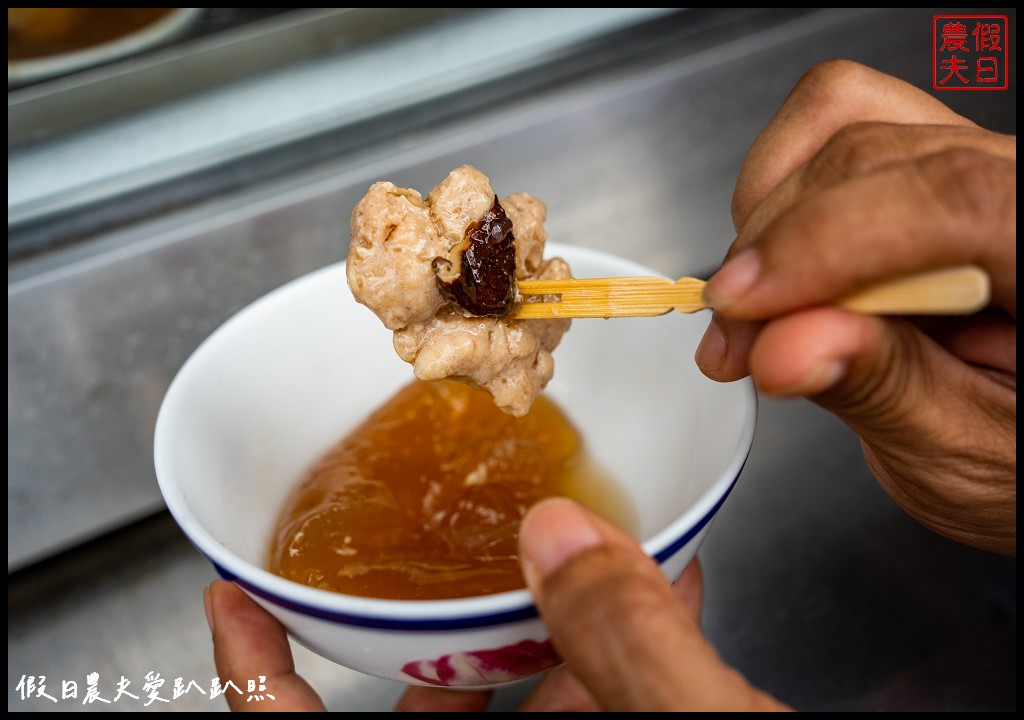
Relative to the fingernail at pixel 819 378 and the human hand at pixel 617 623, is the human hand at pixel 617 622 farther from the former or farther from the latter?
the fingernail at pixel 819 378

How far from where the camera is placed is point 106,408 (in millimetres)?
1339

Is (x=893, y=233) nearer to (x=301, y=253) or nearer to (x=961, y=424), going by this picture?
(x=961, y=424)

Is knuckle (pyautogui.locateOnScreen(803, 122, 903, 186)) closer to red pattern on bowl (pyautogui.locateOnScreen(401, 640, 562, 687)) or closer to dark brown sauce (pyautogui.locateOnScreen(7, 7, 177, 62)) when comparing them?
red pattern on bowl (pyautogui.locateOnScreen(401, 640, 562, 687))

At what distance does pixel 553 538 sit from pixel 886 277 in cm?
36

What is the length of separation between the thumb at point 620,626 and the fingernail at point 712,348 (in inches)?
11.3

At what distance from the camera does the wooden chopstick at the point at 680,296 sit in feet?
2.04

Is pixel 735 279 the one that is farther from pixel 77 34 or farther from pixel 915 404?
pixel 77 34

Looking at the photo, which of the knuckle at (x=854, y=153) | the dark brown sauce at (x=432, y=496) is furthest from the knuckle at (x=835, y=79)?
the dark brown sauce at (x=432, y=496)

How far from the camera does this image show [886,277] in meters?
0.67

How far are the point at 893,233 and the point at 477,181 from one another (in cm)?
43

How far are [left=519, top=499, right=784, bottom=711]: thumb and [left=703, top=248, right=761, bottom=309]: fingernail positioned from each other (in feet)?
0.74

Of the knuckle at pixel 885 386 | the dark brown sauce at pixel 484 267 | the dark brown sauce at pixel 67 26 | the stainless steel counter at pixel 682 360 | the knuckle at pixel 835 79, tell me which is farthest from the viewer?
the dark brown sauce at pixel 67 26

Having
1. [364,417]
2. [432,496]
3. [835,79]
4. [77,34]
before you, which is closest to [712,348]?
[835,79]

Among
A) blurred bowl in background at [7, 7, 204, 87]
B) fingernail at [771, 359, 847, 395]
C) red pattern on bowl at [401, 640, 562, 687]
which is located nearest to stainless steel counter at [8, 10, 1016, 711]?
blurred bowl in background at [7, 7, 204, 87]
